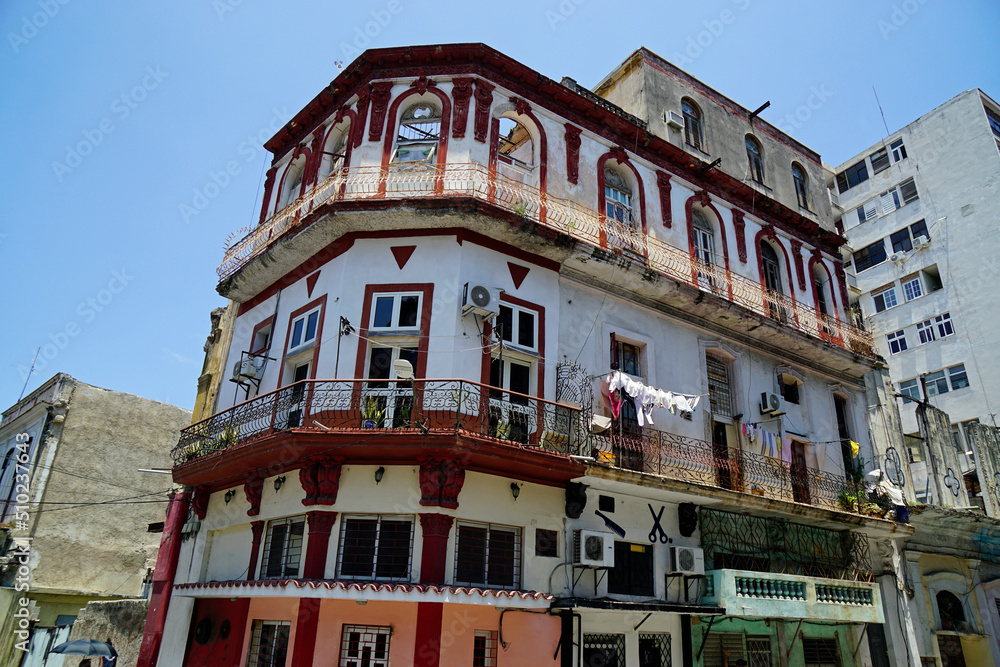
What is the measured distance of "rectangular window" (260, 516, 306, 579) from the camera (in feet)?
41.3

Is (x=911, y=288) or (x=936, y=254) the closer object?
(x=936, y=254)

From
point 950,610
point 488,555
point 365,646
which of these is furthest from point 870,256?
point 365,646

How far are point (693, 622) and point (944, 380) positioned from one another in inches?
883

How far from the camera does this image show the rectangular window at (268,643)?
1234 centimetres

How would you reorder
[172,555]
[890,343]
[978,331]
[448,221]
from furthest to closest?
[890,343]
[978,331]
[172,555]
[448,221]

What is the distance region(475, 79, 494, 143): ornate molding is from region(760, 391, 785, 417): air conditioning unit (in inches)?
398

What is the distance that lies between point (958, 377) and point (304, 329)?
93.7 ft

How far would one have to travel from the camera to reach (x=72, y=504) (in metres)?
22.0

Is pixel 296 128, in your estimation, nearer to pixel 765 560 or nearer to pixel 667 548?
pixel 667 548

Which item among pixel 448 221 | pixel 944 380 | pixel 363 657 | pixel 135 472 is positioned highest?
pixel 944 380

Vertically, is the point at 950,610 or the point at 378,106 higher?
the point at 378,106

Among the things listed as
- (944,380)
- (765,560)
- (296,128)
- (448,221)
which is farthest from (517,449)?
(944,380)

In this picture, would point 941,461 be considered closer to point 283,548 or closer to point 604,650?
point 604,650

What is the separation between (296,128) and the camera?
1828 cm
